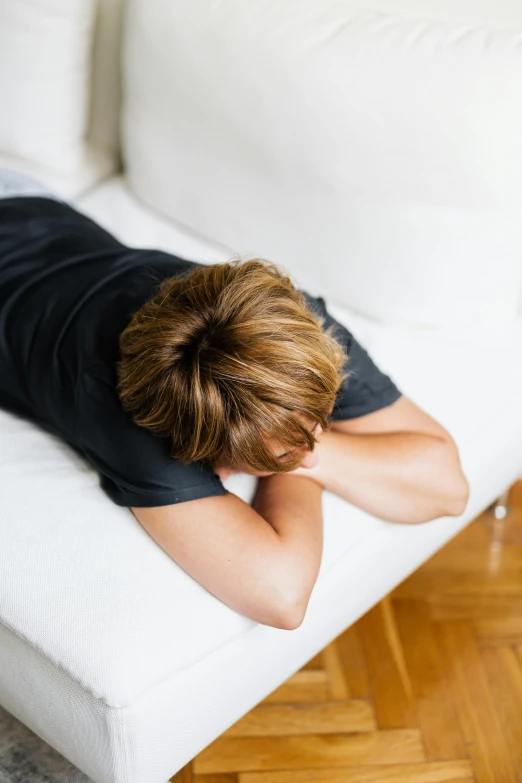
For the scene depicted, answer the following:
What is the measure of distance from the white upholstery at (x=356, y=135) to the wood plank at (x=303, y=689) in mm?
590

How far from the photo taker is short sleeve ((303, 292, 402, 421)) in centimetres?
112

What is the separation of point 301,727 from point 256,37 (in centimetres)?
107

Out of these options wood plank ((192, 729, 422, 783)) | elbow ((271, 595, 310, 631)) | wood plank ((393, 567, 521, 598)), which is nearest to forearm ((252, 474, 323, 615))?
elbow ((271, 595, 310, 631))

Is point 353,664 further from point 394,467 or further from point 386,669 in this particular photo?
point 394,467

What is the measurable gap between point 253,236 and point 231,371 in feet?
2.23

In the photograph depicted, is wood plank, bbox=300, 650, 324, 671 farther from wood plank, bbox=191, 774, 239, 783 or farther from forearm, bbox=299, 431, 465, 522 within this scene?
forearm, bbox=299, 431, 465, 522

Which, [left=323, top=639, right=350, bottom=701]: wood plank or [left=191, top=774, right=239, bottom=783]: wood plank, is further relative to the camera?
[left=323, top=639, right=350, bottom=701]: wood plank

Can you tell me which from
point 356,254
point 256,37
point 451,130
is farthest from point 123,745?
point 256,37

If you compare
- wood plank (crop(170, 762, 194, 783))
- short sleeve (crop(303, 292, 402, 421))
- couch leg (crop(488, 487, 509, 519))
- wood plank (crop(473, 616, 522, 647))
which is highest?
short sleeve (crop(303, 292, 402, 421))

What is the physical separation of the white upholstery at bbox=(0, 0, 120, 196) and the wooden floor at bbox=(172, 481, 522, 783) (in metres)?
1.03

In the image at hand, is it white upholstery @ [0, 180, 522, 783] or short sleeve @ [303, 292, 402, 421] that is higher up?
short sleeve @ [303, 292, 402, 421]

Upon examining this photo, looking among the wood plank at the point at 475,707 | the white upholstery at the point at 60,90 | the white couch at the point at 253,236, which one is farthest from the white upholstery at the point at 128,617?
the white upholstery at the point at 60,90

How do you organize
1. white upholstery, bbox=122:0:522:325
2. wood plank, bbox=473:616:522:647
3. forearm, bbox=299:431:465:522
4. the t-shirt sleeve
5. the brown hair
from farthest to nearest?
wood plank, bbox=473:616:522:647
white upholstery, bbox=122:0:522:325
forearm, bbox=299:431:465:522
the t-shirt sleeve
the brown hair

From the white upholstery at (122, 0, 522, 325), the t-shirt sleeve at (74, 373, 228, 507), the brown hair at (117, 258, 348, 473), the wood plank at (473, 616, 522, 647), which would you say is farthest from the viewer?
the wood plank at (473, 616, 522, 647)
